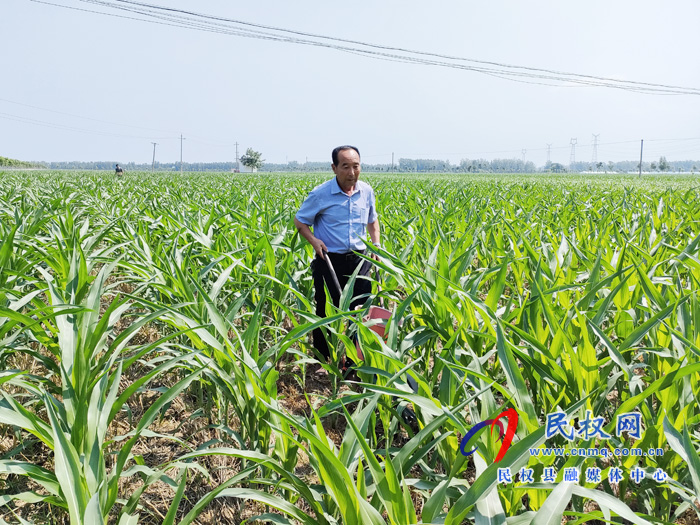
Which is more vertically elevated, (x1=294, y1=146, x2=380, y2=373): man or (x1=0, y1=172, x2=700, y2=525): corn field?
(x1=294, y1=146, x2=380, y2=373): man

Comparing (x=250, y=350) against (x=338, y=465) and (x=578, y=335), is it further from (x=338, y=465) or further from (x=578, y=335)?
(x=578, y=335)

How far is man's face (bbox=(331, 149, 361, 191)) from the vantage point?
8.20 ft

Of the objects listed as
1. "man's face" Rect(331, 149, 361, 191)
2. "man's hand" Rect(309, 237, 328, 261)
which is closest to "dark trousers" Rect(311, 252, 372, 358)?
"man's hand" Rect(309, 237, 328, 261)

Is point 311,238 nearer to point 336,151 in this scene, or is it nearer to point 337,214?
point 337,214

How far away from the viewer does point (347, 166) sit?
8.20 ft

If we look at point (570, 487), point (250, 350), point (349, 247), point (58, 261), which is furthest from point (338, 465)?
point (58, 261)

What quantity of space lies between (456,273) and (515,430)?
41.0 inches

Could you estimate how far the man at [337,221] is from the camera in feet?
8.50

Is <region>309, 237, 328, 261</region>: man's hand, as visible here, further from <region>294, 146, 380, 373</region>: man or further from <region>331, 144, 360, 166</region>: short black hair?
<region>331, 144, 360, 166</region>: short black hair

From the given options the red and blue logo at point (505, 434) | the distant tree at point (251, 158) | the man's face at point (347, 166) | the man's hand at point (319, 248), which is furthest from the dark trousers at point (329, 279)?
the distant tree at point (251, 158)

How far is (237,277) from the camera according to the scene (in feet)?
8.72

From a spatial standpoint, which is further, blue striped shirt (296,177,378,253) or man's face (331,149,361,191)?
blue striped shirt (296,177,378,253)

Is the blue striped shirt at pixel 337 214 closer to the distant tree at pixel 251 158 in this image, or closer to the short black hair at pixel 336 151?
the short black hair at pixel 336 151

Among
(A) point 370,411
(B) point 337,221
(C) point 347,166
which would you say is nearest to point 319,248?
(B) point 337,221
